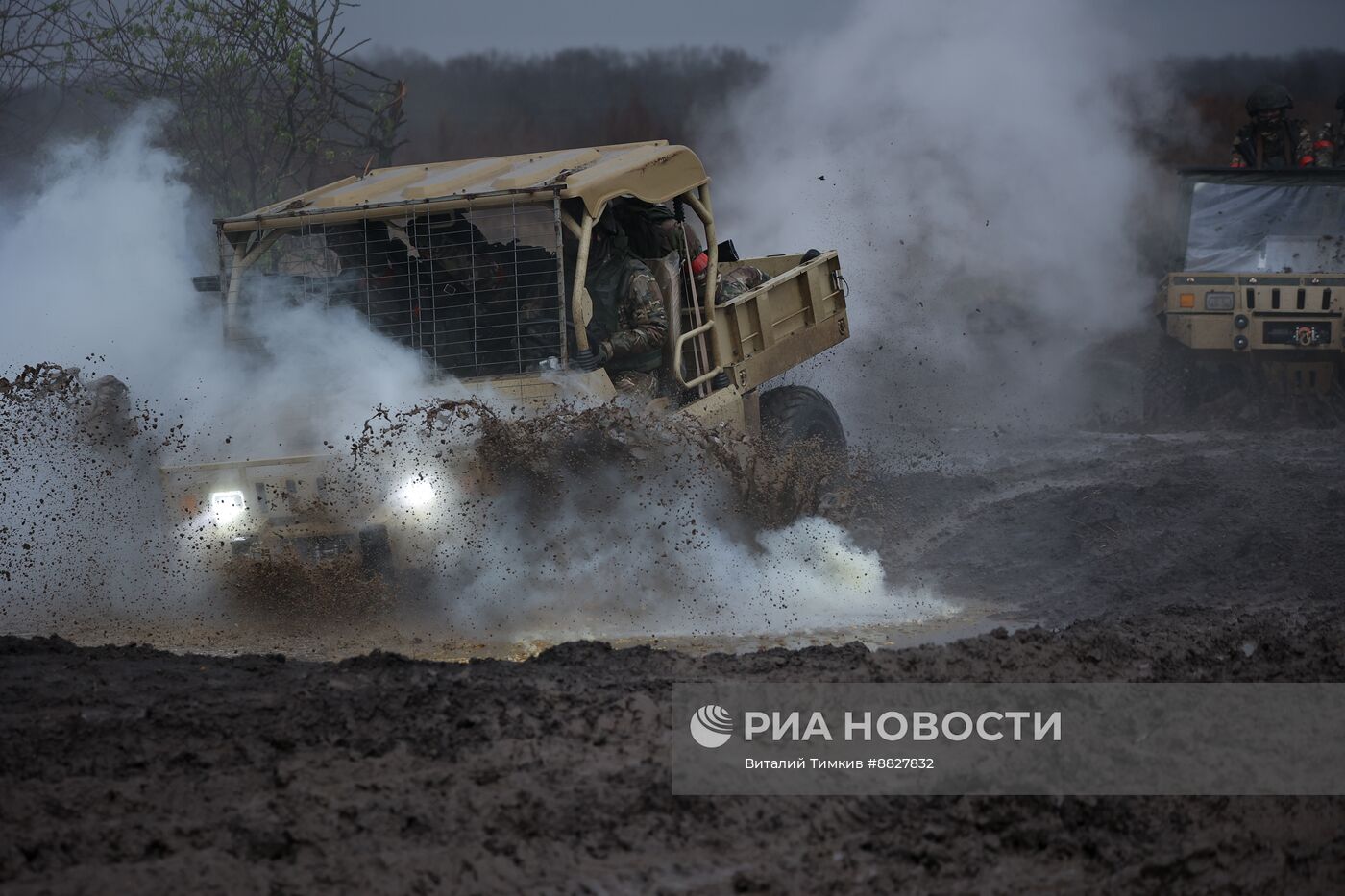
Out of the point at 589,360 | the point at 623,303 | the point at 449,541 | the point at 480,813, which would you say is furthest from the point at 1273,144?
the point at 480,813

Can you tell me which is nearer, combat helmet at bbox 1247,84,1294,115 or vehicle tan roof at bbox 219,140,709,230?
vehicle tan roof at bbox 219,140,709,230

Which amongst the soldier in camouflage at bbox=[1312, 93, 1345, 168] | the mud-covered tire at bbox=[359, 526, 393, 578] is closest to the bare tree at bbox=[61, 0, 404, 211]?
the mud-covered tire at bbox=[359, 526, 393, 578]

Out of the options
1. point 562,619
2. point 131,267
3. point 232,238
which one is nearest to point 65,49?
point 131,267

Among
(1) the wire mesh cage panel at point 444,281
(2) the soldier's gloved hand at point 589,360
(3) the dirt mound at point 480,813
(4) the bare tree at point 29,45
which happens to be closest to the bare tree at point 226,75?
(4) the bare tree at point 29,45

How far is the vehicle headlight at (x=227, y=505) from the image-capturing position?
714cm

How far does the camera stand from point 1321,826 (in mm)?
4191

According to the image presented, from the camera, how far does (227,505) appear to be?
717cm

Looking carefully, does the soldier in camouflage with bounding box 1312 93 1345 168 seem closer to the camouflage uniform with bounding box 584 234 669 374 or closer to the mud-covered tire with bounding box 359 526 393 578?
the camouflage uniform with bounding box 584 234 669 374

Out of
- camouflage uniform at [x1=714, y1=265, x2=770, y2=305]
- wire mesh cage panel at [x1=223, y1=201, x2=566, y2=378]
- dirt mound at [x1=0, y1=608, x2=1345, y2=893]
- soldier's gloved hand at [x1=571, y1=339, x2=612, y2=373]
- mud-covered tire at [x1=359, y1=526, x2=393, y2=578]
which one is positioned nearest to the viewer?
dirt mound at [x1=0, y1=608, x2=1345, y2=893]

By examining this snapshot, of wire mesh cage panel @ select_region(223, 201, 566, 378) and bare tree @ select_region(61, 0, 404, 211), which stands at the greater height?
bare tree @ select_region(61, 0, 404, 211)

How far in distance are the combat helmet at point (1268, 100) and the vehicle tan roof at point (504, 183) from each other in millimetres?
8784

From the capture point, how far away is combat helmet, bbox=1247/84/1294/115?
15.7m

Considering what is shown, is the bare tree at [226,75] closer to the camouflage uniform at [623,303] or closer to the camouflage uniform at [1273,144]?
the camouflage uniform at [623,303]

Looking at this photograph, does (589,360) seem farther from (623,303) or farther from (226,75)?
(226,75)
